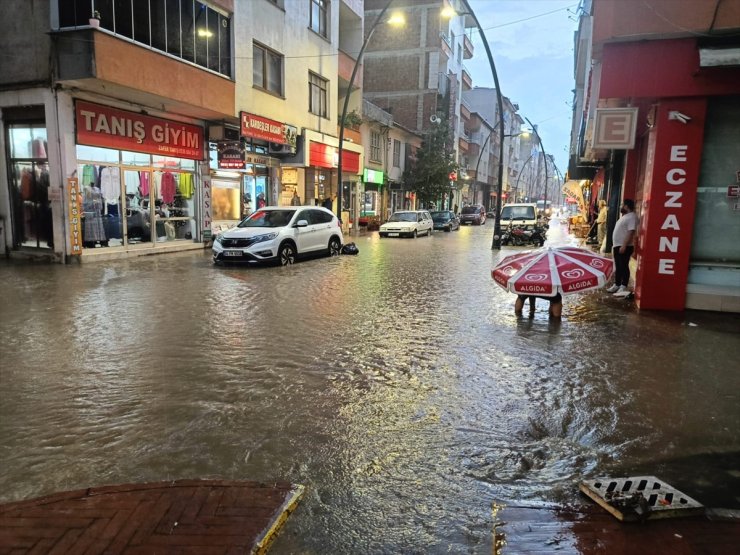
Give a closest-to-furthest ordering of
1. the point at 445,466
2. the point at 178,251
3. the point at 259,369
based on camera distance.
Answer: the point at 445,466
the point at 259,369
the point at 178,251

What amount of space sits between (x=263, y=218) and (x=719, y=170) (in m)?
11.0

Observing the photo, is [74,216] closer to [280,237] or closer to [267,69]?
[280,237]

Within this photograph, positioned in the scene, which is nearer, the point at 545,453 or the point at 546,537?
the point at 546,537

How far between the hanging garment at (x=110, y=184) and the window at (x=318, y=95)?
10294mm

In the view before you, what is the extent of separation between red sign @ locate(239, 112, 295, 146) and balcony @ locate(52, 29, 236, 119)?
148 centimetres

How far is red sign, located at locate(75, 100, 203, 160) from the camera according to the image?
45.1ft

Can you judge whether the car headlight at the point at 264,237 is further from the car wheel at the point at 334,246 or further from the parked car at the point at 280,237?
the car wheel at the point at 334,246

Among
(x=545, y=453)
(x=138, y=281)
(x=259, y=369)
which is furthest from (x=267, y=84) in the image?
(x=545, y=453)

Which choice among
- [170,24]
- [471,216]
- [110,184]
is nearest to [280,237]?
[110,184]

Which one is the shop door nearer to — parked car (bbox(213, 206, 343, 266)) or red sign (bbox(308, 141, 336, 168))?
parked car (bbox(213, 206, 343, 266))

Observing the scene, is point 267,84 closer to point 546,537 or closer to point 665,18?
point 665,18

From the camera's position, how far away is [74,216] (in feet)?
45.2

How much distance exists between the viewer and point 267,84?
20.2 metres

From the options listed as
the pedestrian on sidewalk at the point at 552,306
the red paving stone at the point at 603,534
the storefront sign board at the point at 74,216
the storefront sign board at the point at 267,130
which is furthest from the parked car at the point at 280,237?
the red paving stone at the point at 603,534
